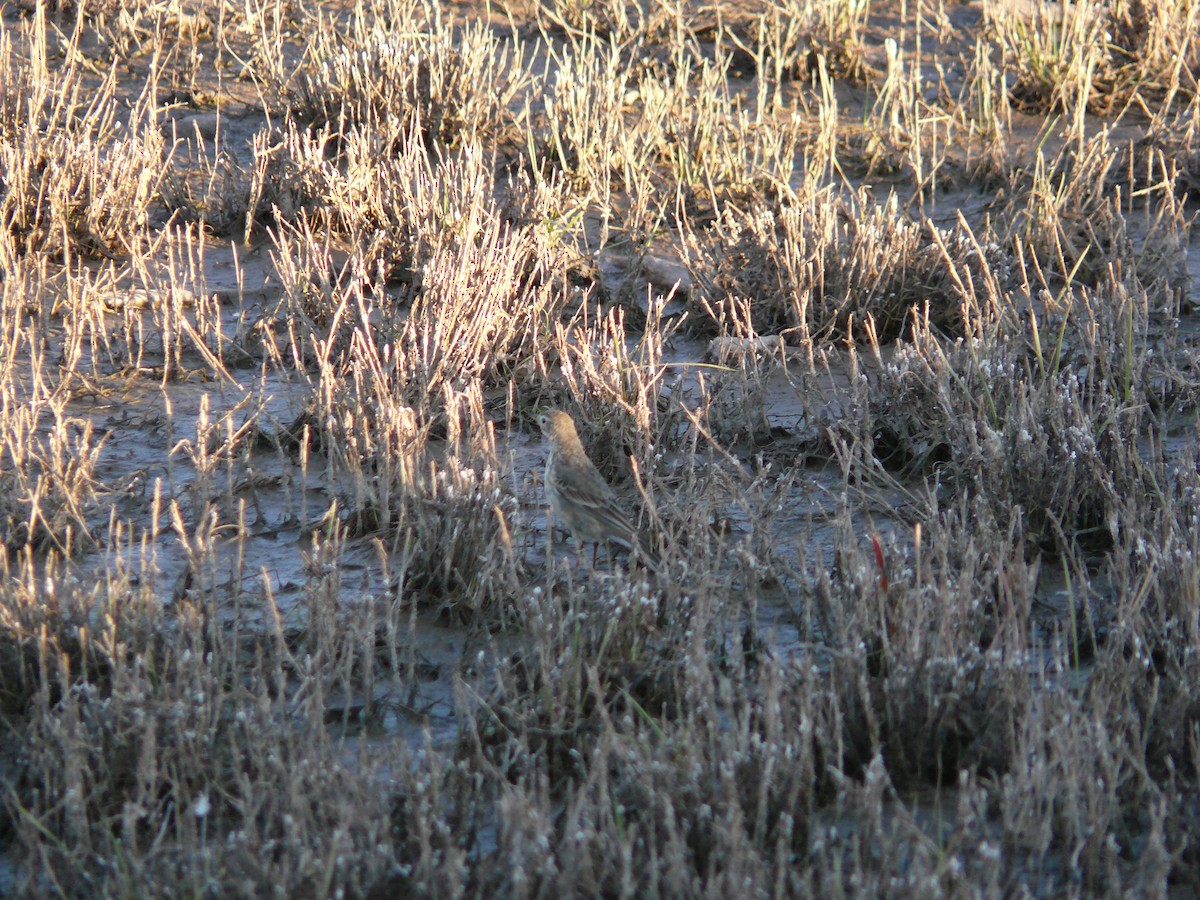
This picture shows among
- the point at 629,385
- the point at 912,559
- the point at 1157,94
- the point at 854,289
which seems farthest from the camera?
the point at 1157,94

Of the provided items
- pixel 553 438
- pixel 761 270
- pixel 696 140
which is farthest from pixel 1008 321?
pixel 696 140

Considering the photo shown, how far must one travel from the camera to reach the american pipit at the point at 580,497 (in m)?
4.00

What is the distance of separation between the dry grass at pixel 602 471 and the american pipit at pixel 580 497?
0.11 meters

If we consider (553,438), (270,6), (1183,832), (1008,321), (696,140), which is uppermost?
(270,6)

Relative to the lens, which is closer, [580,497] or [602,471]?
[580,497]

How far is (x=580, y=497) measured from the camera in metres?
4.08

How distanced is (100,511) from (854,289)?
3.13 m

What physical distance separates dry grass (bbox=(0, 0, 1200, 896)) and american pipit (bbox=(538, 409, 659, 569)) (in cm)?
11

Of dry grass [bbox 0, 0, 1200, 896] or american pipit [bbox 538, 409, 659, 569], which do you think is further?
american pipit [bbox 538, 409, 659, 569]

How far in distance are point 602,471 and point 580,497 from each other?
57 cm

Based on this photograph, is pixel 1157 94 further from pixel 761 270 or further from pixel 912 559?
pixel 912 559

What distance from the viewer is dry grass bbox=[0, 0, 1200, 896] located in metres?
2.77

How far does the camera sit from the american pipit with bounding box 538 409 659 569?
13.1ft

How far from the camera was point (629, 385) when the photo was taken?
479 centimetres
